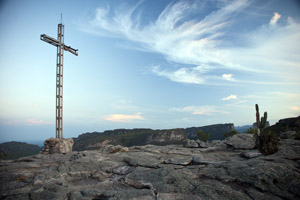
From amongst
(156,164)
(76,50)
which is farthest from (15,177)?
(76,50)

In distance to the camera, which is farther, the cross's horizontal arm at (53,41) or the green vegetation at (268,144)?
the cross's horizontal arm at (53,41)

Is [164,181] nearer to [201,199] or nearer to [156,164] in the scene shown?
[201,199]

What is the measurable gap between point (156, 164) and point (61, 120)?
51.3ft

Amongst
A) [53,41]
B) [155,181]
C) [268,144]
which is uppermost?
[53,41]

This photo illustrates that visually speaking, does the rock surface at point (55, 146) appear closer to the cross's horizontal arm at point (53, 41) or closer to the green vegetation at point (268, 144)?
the cross's horizontal arm at point (53, 41)

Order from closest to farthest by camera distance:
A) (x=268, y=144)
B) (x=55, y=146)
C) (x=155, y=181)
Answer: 1. (x=155, y=181)
2. (x=268, y=144)
3. (x=55, y=146)

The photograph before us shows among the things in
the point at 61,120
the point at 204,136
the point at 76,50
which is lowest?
the point at 204,136

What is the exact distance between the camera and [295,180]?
9.21 m

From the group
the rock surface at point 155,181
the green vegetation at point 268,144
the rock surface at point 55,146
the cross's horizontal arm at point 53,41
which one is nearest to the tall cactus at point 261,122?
the green vegetation at point 268,144

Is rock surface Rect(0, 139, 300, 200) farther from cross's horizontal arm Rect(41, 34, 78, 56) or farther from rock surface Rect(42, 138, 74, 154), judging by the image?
cross's horizontal arm Rect(41, 34, 78, 56)

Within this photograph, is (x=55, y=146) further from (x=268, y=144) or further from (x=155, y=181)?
(x=268, y=144)

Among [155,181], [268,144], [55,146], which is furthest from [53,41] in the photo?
[268,144]

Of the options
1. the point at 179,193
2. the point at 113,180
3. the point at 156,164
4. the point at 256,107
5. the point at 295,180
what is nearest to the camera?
the point at 179,193

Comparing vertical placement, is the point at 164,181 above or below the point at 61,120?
below
